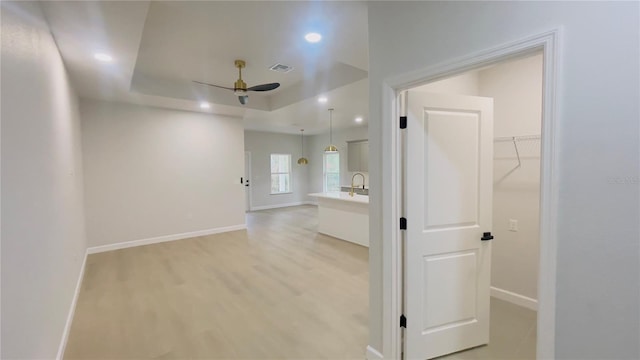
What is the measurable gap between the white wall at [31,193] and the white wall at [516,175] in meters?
3.83

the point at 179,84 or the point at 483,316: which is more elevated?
the point at 179,84

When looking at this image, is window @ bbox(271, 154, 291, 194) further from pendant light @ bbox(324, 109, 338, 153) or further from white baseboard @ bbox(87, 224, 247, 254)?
white baseboard @ bbox(87, 224, 247, 254)

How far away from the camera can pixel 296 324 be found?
272 cm

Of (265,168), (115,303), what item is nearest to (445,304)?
(115,303)

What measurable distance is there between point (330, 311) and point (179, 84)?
175 inches

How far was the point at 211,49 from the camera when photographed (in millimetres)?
3512

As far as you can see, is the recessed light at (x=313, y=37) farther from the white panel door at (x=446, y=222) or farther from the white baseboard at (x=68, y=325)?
the white baseboard at (x=68, y=325)

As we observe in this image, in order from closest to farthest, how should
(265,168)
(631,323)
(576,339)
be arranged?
(631,323) → (576,339) → (265,168)

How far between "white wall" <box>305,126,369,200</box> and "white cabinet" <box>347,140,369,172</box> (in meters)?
0.16

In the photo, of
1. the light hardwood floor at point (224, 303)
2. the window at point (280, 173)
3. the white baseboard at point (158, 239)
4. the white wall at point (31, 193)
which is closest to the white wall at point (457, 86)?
the light hardwood floor at point (224, 303)

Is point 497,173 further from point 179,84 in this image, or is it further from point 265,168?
point 265,168

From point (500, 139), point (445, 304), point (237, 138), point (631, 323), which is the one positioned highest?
point (237, 138)

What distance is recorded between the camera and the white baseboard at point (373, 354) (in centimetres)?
213

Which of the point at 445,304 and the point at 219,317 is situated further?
the point at 219,317
